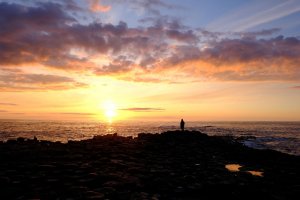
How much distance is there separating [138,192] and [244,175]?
838 centimetres

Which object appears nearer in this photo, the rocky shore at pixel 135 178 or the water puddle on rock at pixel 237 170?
the rocky shore at pixel 135 178

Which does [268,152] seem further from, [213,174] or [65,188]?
[65,188]

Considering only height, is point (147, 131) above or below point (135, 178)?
below

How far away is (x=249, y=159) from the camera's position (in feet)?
90.4

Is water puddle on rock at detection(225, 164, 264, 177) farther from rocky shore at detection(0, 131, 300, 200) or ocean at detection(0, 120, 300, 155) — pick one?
ocean at detection(0, 120, 300, 155)

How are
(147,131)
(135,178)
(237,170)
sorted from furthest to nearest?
(147,131) < (237,170) < (135,178)

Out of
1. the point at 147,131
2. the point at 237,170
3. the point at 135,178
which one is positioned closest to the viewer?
the point at 135,178

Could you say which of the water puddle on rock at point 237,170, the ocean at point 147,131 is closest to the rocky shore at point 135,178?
the water puddle on rock at point 237,170

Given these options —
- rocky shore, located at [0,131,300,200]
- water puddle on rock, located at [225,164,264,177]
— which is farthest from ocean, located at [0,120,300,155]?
rocky shore, located at [0,131,300,200]

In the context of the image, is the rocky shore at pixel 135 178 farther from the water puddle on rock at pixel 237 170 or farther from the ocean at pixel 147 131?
the ocean at pixel 147 131

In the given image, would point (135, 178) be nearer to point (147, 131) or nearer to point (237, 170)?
point (237, 170)

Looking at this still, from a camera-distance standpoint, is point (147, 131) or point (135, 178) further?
point (147, 131)

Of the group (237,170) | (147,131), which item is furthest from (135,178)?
(147,131)

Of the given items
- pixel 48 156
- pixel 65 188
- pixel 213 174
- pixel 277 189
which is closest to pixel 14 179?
pixel 65 188
